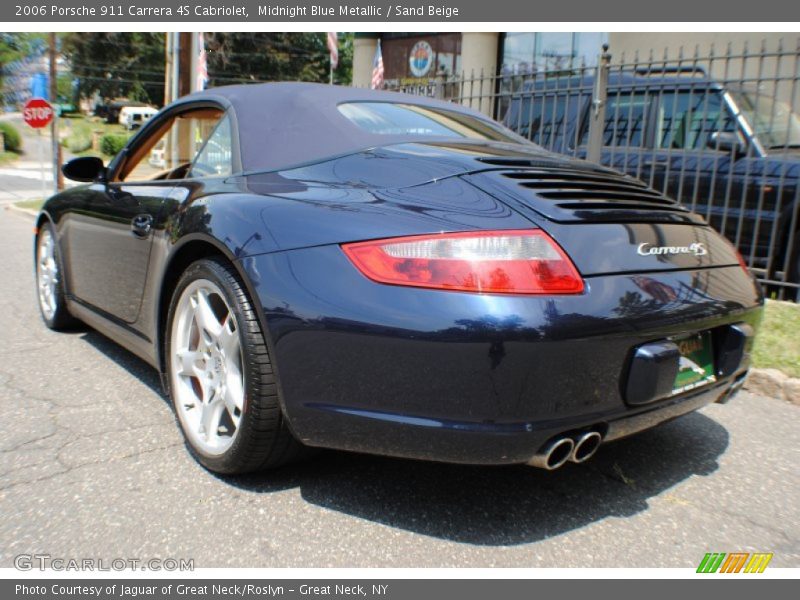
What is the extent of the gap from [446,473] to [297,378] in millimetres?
825

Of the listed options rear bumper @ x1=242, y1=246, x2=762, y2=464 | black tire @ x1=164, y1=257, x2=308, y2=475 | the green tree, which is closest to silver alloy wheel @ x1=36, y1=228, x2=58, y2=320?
black tire @ x1=164, y1=257, x2=308, y2=475

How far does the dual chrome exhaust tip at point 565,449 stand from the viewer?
2.00 meters

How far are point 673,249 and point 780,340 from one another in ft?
8.21

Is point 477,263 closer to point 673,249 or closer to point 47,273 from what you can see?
point 673,249

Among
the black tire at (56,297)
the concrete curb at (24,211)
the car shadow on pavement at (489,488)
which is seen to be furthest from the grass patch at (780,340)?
the concrete curb at (24,211)

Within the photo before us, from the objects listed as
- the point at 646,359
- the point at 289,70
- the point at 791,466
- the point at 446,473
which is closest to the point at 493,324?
the point at 646,359

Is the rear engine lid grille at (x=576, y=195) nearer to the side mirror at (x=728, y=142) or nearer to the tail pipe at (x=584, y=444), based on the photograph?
the tail pipe at (x=584, y=444)

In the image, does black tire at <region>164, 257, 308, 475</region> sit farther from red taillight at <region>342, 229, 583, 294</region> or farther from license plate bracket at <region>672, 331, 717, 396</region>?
license plate bracket at <region>672, 331, 717, 396</region>

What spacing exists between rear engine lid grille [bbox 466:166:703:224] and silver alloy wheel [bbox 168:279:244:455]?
101cm

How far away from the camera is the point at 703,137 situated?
576 centimetres

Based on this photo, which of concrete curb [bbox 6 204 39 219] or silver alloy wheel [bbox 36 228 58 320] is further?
concrete curb [bbox 6 204 39 219]

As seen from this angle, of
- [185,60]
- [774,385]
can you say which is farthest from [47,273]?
[185,60]

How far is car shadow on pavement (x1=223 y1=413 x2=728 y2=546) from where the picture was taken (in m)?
2.30

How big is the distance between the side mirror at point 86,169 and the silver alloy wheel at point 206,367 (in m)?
1.49
